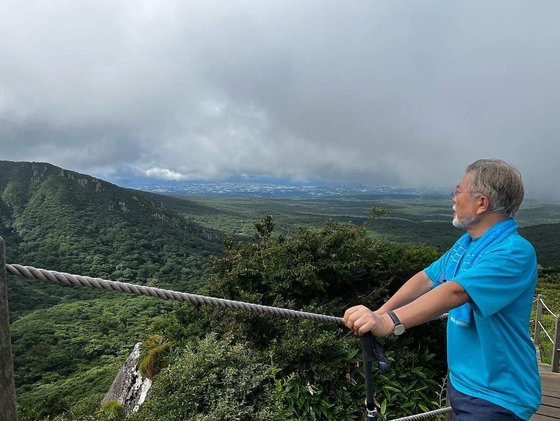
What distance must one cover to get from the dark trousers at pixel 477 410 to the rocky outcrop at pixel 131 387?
5392mm

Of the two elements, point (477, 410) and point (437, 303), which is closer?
point (437, 303)

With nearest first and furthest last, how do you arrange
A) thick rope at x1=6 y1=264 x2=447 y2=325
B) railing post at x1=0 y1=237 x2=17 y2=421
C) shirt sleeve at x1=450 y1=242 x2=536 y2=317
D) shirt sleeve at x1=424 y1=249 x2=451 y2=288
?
railing post at x1=0 y1=237 x2=17 y2=421 → thick rope at x1=6 y1=264 x2=447 y2=325 → shirt sleeve at x1=450 y1=242 x2=536 y2=317 → shirt sleeve at x1=424 y1=249 x2=451 y2=288

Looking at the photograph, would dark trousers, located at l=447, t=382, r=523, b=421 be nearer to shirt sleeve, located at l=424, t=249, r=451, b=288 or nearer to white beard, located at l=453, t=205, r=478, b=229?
shirt sleeve, located at l=424, t=249, r=451, b=288

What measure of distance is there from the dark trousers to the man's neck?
75 centimetres

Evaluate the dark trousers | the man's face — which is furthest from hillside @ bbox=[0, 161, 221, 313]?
the man's face

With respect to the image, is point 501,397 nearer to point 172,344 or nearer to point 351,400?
point 351,400

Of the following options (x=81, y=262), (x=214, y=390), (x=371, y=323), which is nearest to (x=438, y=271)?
(x=371, y=323)

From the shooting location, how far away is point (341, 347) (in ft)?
16.3

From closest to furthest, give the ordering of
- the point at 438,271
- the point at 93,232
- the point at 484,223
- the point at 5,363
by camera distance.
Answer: the point at 5,363, the point at 484,223, the point at 438,271, the point at 93,232

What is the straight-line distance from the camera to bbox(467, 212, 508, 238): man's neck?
194cm

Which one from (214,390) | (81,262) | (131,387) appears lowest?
(81,262)

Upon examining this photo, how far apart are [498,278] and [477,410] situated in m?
0.62

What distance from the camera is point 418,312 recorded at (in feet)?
5.79

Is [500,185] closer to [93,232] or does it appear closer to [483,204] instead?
[483,204]
